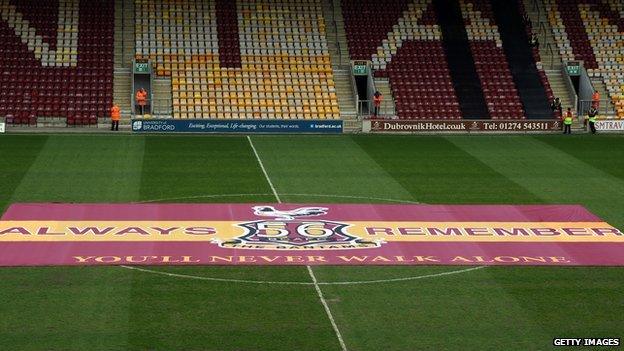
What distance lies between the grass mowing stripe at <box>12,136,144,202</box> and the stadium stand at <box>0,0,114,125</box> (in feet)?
16.3

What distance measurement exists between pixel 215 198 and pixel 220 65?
21449 millimetres

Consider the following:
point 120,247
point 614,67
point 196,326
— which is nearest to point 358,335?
point 196,326

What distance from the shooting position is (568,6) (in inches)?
2173

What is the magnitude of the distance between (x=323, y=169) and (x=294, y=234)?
34.3ft

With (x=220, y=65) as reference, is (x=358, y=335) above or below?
below

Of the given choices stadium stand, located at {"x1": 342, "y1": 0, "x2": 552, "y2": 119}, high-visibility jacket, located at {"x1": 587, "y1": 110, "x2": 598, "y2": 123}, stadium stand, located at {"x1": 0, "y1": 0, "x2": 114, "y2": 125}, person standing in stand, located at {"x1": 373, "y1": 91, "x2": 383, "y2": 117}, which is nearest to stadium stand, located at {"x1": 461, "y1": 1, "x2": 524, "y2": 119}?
stadium stand, located at {"x1": 342, "y1": 0, "x2": 552, "y2": 119}

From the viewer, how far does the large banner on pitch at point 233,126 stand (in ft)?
142

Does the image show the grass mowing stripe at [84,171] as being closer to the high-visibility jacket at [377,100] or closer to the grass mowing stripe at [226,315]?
the grass mowing stripe at [226,315]

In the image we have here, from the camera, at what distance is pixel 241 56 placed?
4978 centimetres

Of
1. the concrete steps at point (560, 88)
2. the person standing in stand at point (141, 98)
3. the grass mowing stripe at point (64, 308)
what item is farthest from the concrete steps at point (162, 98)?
the grass mowing stripe at point (64, 308)

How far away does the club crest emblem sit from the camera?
23.1m

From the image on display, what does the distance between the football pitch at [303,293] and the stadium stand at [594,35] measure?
19662 millimetres

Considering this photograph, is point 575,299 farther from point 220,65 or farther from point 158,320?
point 220,65

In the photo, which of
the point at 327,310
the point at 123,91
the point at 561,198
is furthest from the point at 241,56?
the point at 327,310
